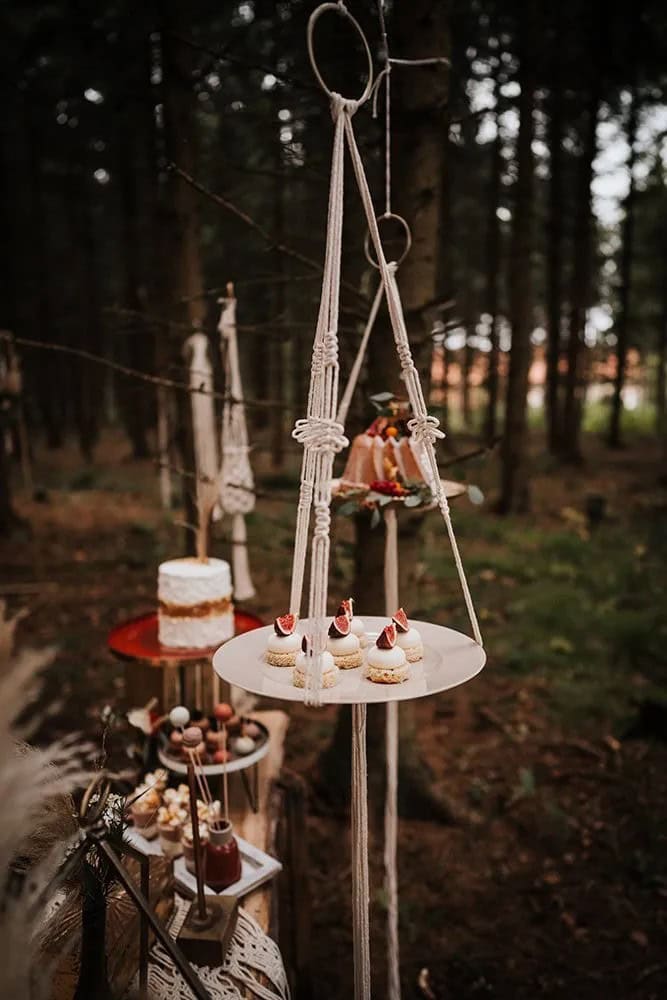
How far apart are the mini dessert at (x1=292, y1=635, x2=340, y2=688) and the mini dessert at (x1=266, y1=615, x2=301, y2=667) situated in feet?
0.21

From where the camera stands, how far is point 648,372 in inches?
1462

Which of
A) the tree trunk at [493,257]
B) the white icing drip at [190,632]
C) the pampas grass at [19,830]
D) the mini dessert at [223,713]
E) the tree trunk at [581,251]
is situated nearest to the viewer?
the pampas grass at [19,830]

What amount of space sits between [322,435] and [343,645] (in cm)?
58

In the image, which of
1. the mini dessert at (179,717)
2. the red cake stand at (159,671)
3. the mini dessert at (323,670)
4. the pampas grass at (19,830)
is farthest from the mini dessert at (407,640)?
the red cake stand at (159,671)

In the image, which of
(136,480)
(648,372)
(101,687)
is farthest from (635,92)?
(648,372)

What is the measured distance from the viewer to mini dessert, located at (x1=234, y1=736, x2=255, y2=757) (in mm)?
3373

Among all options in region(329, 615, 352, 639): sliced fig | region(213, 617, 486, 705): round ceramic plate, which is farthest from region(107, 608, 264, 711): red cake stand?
region(329, 615, 352, 639): sliced fig

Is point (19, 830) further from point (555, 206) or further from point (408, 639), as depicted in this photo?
point (555, 206)

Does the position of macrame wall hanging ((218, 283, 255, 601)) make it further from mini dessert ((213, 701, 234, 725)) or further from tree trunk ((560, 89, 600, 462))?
tree trunk ((560, 89, 600, 462))

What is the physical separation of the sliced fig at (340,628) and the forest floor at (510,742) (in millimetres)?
2092

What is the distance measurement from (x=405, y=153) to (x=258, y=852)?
3276mm

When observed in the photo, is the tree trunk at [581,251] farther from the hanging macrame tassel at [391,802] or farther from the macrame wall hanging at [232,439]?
the hanging macrame tassel at [391,802]

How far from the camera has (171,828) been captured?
10.1 ft

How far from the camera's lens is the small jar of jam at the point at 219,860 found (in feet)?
9.31
